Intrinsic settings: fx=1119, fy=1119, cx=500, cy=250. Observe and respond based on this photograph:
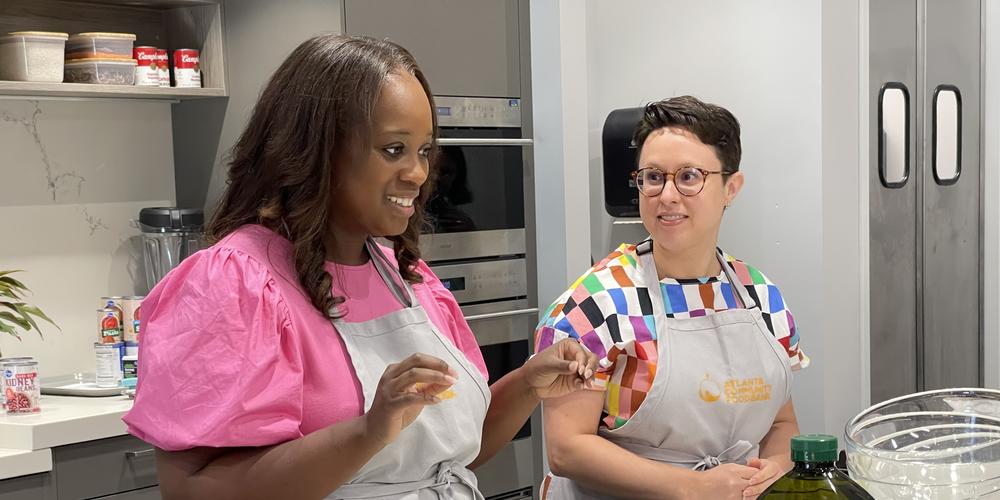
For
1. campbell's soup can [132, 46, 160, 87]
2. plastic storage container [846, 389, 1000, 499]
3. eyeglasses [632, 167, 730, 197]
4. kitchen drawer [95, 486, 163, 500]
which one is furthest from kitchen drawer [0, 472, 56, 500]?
plastic storage container [846, 389, 1000, 499]

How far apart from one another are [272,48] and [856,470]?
2.31m

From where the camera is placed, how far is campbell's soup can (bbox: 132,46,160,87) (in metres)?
3.08

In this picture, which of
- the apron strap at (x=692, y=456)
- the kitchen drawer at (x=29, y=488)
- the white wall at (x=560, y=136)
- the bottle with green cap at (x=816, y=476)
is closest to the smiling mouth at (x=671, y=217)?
the apron strap at (x=692, y=456)

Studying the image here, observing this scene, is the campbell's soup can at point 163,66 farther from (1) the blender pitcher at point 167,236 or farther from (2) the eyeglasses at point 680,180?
(2) the eyeglasses at point 680,180

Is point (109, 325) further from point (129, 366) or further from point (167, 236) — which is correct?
point (167, 236)

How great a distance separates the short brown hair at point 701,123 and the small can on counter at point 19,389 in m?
1.55

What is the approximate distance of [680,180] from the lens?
1964mm

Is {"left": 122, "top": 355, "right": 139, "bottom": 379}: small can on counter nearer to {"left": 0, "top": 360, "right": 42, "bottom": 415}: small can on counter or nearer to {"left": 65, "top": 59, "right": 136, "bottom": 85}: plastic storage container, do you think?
{"left": 0, "top": 360, "right": 42, "bottom": 415}: small can on counter

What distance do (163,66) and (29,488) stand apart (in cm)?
124

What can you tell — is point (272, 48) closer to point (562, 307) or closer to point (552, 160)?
point (552, 160)

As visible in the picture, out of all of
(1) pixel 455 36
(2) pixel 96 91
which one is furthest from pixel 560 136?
(2) pixel 96 91

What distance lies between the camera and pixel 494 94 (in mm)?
3320

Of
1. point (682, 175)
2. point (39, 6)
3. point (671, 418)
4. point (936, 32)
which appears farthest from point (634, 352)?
point (936, 32)

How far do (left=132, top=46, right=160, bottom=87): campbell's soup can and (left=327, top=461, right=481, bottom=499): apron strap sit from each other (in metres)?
1.92
